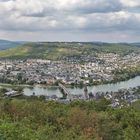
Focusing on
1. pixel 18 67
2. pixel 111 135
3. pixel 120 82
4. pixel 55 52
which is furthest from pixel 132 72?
pixel 111 135

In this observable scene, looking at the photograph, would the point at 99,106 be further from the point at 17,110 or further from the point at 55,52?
the point at 55,52

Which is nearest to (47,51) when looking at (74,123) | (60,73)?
(60,73)

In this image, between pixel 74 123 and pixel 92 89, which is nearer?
pixel 74 123

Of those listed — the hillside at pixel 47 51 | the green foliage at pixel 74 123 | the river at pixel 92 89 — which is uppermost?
the green foliage at pixel 74 123

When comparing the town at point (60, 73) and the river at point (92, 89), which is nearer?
the river at point (92, 89)

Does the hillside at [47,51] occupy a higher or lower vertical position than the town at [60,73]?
higher

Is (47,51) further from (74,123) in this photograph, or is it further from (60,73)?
(74,123)

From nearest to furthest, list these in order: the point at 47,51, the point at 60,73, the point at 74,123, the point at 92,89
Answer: the point at 74,123 < the point at 92,89 < the point at 60,73 < the point at 47,51

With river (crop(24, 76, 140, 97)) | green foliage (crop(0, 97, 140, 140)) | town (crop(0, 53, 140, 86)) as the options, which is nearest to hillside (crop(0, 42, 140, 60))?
town (crop(0, 53, 140, 86))

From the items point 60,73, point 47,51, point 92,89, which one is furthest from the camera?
point 47,51

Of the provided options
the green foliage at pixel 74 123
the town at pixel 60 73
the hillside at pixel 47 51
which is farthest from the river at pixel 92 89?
the hillside at pixel 47 51

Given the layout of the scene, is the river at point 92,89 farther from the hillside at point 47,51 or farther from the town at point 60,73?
the hillside at point 47,51
